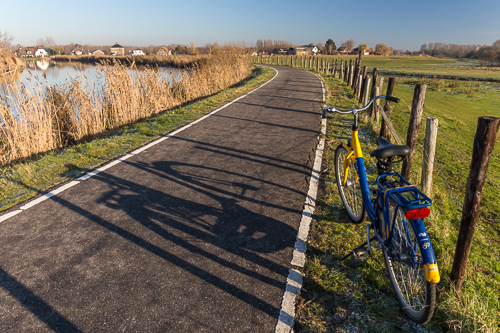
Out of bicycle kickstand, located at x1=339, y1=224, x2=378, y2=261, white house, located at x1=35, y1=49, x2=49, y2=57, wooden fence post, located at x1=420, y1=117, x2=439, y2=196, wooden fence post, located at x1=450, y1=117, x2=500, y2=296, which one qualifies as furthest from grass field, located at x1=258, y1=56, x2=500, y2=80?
white house, located at x1=35, y1=49, x2=49, y2=57

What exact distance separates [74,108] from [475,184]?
31.4ft

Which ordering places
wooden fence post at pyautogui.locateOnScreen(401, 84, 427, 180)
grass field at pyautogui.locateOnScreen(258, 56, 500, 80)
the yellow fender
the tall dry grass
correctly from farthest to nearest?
grass field at pyautogui.locateOnScreen(258, 56, 500, 80)
the tall dry grass
wooden fence post at pyautogui.locateOnScreen(401, 84, 427, 180)
the yellow fender

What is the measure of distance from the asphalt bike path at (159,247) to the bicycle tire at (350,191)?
66 centimetres

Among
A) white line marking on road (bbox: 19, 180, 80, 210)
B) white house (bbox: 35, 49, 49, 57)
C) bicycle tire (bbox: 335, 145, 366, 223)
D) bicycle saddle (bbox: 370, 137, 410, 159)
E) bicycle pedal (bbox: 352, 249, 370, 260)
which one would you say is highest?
white house (bbox: 35, 49, 49, 57)

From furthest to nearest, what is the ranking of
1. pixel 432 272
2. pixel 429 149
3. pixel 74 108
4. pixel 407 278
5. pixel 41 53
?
pixel 41 53 < pixel 74 108 < pixel 429 149 < pixel 407 278 < pixel 432 272

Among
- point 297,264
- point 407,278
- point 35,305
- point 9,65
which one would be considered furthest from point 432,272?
point 9,65

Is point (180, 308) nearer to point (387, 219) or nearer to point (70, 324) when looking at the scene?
point (70, 324)

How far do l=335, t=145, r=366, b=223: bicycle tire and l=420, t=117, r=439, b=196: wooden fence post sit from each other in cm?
132

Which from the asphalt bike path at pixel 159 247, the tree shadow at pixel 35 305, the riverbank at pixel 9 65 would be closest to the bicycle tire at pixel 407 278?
the asphalt bike path at pixel 159 247

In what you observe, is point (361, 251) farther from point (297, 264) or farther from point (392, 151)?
point (392, 151)

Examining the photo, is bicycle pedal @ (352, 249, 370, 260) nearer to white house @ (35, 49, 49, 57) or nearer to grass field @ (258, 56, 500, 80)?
grass field @ (258, 56, 500, 80)

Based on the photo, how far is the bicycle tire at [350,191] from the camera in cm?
395

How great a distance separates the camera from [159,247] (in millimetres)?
3580

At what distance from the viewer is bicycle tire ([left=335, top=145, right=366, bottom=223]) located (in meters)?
3.95
